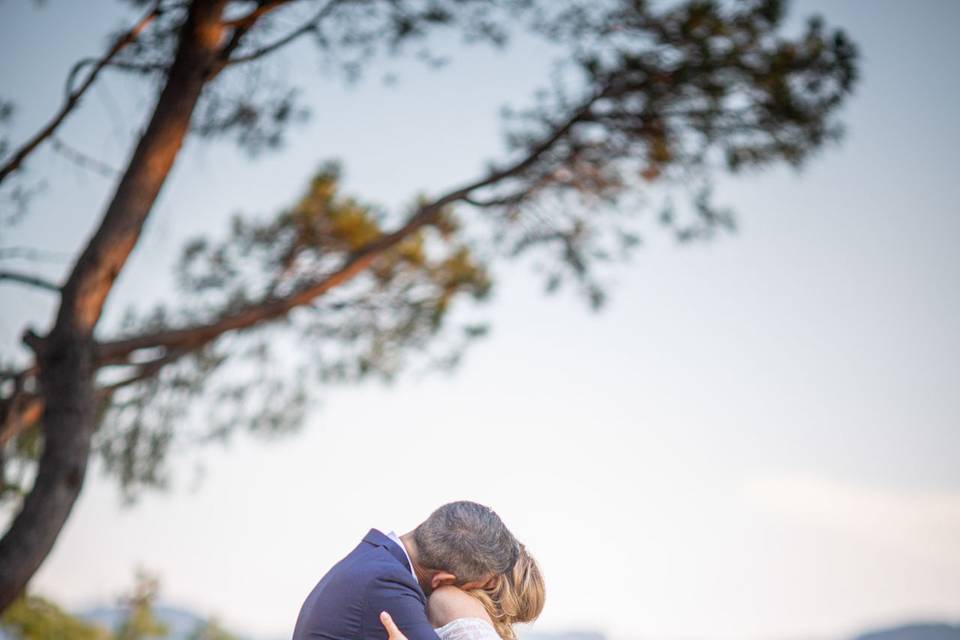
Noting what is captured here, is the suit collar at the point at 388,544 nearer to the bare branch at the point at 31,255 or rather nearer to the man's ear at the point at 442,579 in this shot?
the man's ear at the point at 442,579

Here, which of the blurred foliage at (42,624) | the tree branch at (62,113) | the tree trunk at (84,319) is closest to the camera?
the tree trunk at (84,319)

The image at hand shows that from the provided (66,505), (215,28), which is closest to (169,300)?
(215,28)

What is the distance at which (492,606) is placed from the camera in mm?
2307

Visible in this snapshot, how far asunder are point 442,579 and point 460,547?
10 centimetres

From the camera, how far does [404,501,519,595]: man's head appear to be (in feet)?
7.50

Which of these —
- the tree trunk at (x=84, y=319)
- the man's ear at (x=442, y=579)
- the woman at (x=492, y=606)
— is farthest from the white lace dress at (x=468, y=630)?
the tree trunk at (x=84, y=319)

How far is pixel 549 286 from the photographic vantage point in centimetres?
668

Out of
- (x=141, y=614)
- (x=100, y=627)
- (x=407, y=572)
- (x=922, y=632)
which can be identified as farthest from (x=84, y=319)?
(x=922, y=632)

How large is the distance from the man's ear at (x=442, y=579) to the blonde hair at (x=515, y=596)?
0.19 ft

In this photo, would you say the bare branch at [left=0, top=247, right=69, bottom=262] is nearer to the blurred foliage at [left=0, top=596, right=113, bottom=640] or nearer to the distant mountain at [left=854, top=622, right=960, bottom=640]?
the blurred foliage at [left=0, top=596, right=113, bottom=640]

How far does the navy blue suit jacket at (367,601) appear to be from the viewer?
212cm

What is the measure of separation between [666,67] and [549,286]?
1.74 meters

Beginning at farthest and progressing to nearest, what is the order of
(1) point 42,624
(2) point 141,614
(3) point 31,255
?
1. (2) point 141,614
2. (1) point 42,624
3. (3) point 31,255

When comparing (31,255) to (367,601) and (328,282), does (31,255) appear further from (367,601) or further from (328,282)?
(367,601)
